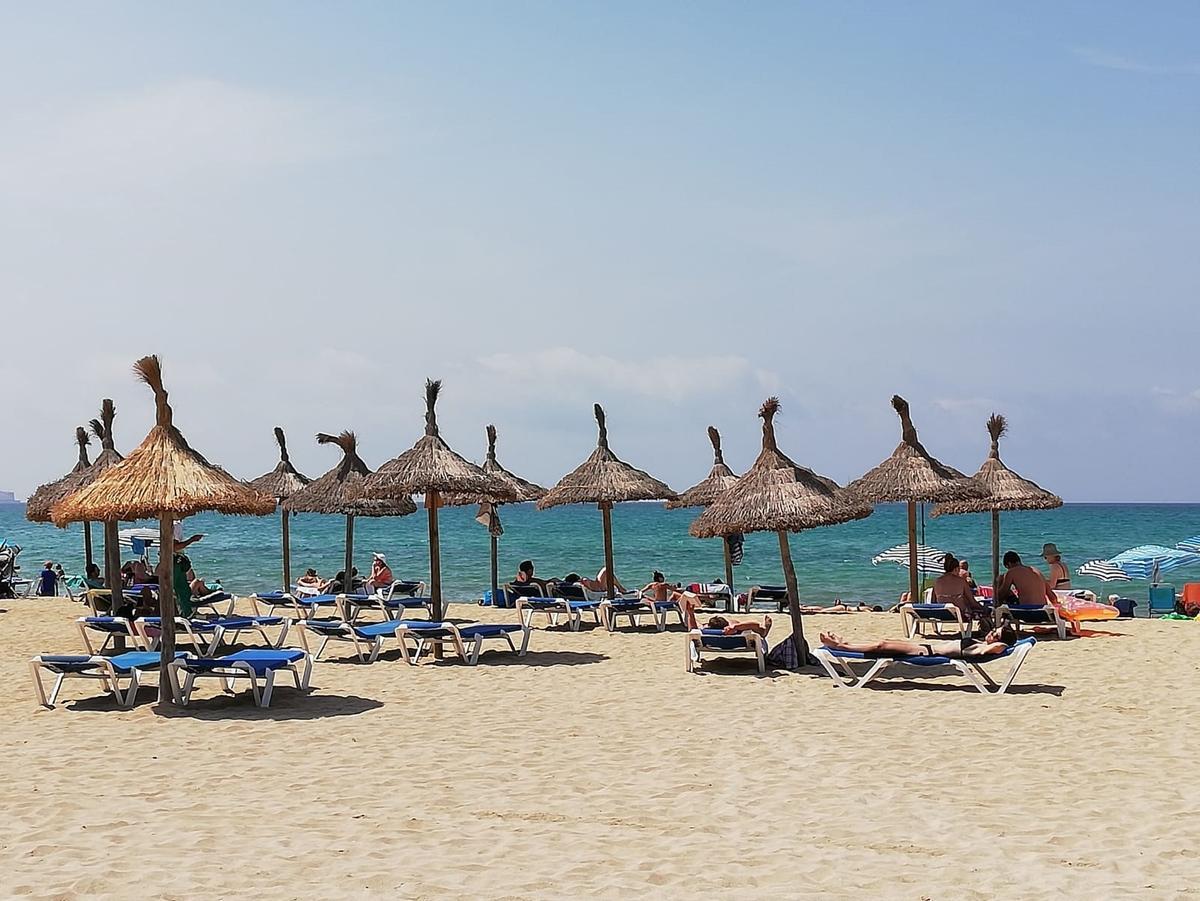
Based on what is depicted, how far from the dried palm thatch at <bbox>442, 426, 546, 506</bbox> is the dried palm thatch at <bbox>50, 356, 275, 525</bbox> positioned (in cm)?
426

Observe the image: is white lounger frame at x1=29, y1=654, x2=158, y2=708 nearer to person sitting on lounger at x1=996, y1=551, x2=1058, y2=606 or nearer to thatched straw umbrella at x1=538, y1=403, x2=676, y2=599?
thatched straw umbrella at x1=538, y1=403, x2=676, y2=599

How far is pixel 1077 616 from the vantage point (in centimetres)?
1551

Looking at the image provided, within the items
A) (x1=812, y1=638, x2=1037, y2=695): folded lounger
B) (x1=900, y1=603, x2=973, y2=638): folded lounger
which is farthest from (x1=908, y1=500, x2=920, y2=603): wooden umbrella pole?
(x1=812, y1=638, x2=1037, y2=695): folded lounger

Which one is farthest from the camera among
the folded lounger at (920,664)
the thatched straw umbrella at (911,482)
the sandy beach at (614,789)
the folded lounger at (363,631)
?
the thatched straw umbrella at (911,482)

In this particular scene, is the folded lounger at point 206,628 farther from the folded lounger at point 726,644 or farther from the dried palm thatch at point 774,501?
the dried palm thatch at point 774,501

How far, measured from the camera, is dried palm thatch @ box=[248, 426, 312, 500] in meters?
20.4

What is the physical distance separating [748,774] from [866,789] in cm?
76

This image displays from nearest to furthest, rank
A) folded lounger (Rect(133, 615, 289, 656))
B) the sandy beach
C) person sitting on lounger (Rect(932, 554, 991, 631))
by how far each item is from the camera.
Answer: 1. the sandy beach
2. folded lounger (Rect(133, 615, 289, 656))
3. person sitting on lounger (Rect(932, 554, 991, 631))

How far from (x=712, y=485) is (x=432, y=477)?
6.66 m

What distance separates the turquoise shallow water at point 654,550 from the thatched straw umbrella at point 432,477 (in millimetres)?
15582

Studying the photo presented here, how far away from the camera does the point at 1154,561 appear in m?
21.4

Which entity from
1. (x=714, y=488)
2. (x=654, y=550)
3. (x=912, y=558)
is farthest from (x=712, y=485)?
(x=654, y=550)

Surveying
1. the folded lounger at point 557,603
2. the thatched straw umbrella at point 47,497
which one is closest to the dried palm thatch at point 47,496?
the thatched straw umbrella at point 47,497

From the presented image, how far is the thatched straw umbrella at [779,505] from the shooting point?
11.3 meters
